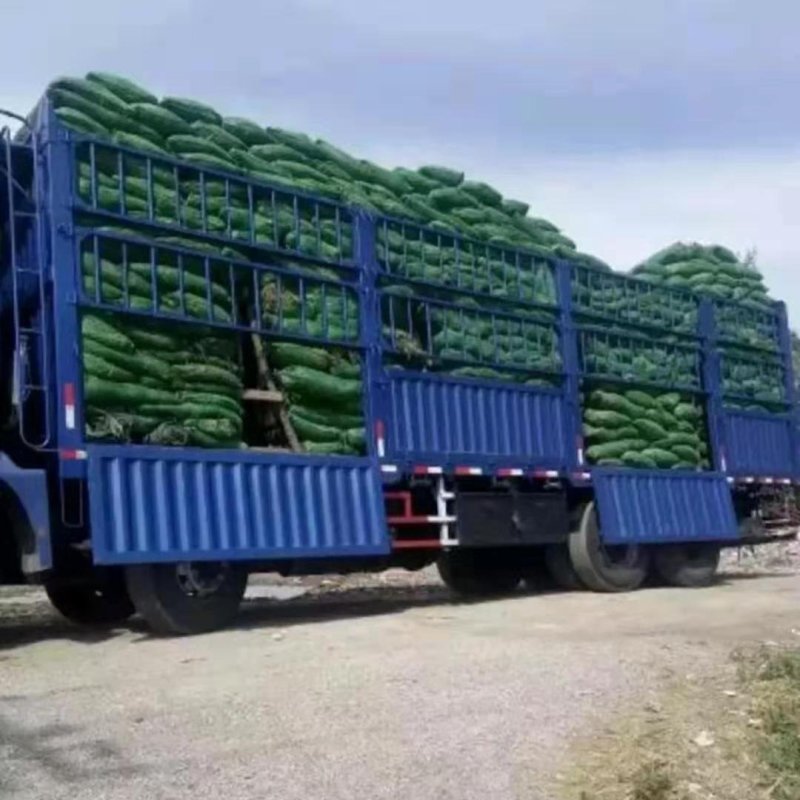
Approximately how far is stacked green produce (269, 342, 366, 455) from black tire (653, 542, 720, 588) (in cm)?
474

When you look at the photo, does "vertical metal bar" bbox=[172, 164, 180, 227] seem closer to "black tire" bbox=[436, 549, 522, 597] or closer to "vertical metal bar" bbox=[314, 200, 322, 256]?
"vertical metal bar" bbox=[314, 200, 322, 256]

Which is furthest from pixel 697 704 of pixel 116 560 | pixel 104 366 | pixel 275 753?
pixel 104 366

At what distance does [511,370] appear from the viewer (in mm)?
10680

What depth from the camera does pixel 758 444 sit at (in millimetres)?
13875

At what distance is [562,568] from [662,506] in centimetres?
134

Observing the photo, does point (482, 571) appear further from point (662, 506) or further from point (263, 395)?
point (263, 395)

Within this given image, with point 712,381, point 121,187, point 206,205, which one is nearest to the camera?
point 121,187

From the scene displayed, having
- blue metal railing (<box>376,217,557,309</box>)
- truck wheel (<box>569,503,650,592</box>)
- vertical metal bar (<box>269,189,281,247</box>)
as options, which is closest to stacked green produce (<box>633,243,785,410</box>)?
blue metal railing (<box>376,217,557,309</box>)

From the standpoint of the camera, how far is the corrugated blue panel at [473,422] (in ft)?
31.4

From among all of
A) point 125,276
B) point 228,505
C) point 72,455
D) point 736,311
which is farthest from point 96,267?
point 736,311

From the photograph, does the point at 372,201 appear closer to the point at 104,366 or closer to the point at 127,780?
the point at 104,366

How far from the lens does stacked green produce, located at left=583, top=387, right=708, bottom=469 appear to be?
1155 cm

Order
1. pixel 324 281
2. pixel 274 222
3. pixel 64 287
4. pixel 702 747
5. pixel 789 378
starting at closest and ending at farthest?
1. pixel 702 747
2. pixel 64 287
3. pixel 274 222
4. pixel 324 281
5. pixel 789 378

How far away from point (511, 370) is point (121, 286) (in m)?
4.11
